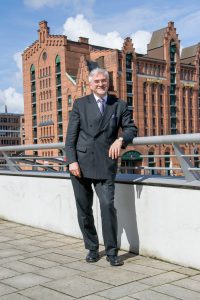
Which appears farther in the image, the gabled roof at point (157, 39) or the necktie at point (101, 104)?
the gabled roof at point (157, 39)

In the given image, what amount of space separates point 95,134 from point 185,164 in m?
0.89

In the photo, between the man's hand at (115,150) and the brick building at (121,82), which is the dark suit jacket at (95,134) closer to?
the man's hand at (115,150)

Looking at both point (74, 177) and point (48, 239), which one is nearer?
point (74, 177)

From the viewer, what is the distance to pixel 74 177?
447cm

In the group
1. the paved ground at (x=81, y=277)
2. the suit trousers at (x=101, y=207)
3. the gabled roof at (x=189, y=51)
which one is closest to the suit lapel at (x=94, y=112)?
the suit trousers at (x=101, y=207)

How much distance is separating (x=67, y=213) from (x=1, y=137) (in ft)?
489

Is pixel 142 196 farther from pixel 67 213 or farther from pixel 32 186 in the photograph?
pixel 32 186

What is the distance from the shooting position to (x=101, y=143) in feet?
14.0

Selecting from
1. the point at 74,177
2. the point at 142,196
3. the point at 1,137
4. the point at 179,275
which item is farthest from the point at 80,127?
the point at 1,137

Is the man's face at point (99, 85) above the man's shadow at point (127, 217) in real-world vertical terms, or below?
above

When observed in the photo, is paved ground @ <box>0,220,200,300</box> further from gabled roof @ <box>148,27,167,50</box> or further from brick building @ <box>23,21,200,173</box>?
gabled roof @ <box>148,27,167,50</box>

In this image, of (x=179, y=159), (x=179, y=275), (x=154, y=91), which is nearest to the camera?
(x=179, y=275)

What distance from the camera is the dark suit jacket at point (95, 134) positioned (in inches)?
168

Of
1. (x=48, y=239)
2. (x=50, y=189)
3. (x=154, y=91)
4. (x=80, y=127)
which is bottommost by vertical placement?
(x=48, y=239)
